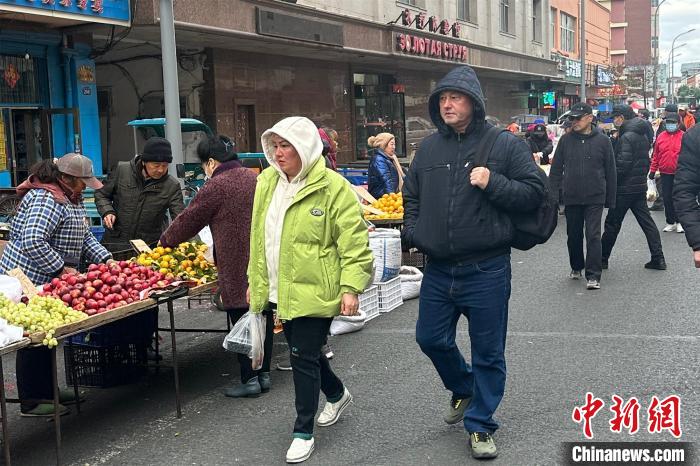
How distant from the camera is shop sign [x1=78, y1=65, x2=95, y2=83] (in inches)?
615

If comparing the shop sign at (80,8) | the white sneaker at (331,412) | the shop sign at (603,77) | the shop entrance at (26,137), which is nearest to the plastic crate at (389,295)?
the white sneaker at (331,412)

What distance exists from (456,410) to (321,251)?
133 cm

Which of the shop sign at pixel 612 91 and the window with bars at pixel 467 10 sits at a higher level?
the window with bars at pixel 467 10

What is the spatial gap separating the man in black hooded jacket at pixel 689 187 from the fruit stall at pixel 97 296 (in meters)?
3.20

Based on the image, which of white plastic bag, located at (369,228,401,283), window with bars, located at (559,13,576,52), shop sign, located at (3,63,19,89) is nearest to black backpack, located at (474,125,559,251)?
white plastic bag, located at (369,228,401,283)

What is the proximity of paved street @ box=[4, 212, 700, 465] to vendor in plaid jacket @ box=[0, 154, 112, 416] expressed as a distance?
0.97ft

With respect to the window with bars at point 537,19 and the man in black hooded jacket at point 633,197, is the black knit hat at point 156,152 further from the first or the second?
the window with bars at point 537,19

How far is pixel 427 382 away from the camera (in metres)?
6.34

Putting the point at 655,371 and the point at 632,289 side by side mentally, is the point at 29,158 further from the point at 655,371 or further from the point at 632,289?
the point at 655,371

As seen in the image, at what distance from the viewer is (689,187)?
5.36 meters

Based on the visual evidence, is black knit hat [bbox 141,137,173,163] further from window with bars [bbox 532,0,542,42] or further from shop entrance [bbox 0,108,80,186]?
window with bars [bbox 532,0,542,42]

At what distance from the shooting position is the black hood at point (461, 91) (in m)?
4.68

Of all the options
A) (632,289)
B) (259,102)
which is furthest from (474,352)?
(259,102)

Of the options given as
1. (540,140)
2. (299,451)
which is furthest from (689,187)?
(540,140)
